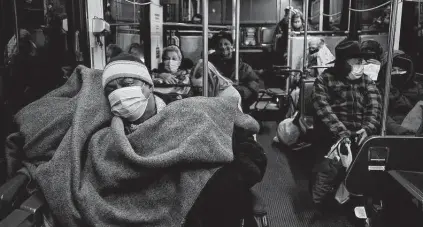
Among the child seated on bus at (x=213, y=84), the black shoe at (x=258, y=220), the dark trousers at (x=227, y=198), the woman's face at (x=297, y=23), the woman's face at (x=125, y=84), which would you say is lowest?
→ the black shoe at (x=258, y=220)

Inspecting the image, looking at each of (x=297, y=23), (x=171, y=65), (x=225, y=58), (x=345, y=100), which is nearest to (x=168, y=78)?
(x=171, y=65)

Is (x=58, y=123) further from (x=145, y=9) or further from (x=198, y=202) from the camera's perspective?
(x=145, y=9)

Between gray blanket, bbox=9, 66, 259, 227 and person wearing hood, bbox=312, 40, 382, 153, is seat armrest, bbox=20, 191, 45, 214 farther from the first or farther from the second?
person wearing hood, bbox=312, 40, 382, 153

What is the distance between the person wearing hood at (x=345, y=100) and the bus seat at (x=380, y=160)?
153 centimetres

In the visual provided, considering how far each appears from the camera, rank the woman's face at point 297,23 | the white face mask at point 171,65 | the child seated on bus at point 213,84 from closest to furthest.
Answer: the child seated on bus at point 213,84 < the white face mask at point 171,65 < the woman's face at point 297,23

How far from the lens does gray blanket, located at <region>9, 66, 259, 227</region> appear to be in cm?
164

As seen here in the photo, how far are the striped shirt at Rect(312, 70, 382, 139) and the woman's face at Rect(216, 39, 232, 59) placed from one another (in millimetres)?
1364

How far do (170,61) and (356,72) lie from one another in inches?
90.7

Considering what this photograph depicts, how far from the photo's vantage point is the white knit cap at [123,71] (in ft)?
6.51

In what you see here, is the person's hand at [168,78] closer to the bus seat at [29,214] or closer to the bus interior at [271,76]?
the bus interior at [271,76]

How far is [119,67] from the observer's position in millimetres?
2012

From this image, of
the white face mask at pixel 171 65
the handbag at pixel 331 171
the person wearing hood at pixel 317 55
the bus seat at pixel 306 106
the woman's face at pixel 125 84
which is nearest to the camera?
the woman's face at pixel 125 84

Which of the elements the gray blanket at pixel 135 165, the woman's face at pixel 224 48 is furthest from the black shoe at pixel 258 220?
the woman's face at pixel 224 48

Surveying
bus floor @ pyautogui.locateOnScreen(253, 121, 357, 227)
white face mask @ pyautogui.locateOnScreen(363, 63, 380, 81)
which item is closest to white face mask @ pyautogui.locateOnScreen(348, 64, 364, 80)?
bus floor @ pyautogui.locateOnScreen(253, 121, 357, 227)
